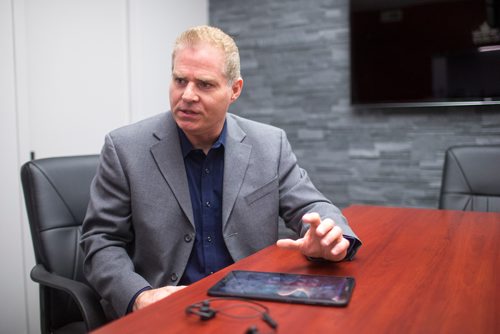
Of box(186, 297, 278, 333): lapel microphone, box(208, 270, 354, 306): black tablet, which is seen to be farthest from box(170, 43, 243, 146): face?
box(186, 297, 278, 333): lapel microphone

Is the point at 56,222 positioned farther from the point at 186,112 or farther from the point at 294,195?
the point at 294,195

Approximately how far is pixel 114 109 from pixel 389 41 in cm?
189

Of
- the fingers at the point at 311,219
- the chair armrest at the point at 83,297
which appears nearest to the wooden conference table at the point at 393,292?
the fingers at the point at 311,219

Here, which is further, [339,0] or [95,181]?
[339,0]

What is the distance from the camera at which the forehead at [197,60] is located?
147 centimetres

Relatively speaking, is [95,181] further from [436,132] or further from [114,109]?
[436,132]

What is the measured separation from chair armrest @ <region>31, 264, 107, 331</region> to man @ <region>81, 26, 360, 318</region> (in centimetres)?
4

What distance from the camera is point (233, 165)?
1594mm

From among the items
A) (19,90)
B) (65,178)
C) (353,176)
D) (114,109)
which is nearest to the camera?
(65,178)

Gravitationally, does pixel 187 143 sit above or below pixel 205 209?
above

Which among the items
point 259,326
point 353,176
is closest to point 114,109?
point 353,176

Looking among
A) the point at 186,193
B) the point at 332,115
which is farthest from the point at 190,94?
the point at 332,115

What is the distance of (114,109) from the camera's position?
3266mm

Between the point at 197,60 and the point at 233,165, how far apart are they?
34 centimetres
